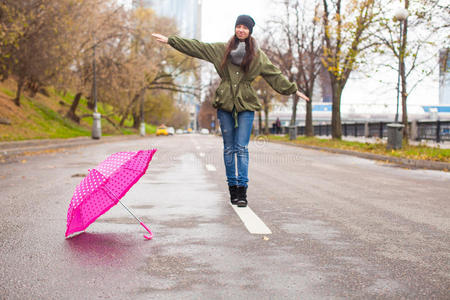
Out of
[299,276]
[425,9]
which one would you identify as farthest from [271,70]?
[425,9]

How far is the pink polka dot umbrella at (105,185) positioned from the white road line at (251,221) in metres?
1.21

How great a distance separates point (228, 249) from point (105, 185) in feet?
3.65

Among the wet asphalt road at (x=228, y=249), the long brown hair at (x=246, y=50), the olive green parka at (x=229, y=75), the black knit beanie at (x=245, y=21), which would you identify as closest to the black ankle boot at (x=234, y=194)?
the wet asphalt road at (x=228, y=249)

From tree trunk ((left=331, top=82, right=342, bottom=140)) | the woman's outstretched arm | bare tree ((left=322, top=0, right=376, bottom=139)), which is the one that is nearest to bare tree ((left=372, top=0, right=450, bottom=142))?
bare tree ((left=322, top=0, right=376, bottom=139))

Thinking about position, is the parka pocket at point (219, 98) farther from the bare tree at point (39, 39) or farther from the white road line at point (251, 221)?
the bare tree at point (39, 39)

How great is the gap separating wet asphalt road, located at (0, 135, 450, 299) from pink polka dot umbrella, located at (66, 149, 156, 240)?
25cm

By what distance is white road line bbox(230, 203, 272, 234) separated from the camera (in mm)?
4676

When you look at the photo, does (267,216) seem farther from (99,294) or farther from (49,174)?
(49,174)

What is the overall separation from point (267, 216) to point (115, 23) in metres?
29.9

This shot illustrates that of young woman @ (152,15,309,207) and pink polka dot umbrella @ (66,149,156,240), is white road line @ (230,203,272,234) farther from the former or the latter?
pink polka dot umbrella @ (66,149,156,240)

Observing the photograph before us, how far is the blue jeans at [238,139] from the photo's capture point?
19.6 ft

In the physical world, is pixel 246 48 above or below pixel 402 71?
below

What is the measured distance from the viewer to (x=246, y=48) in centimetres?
584

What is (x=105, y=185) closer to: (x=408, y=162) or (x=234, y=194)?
(x=234, y=194)
